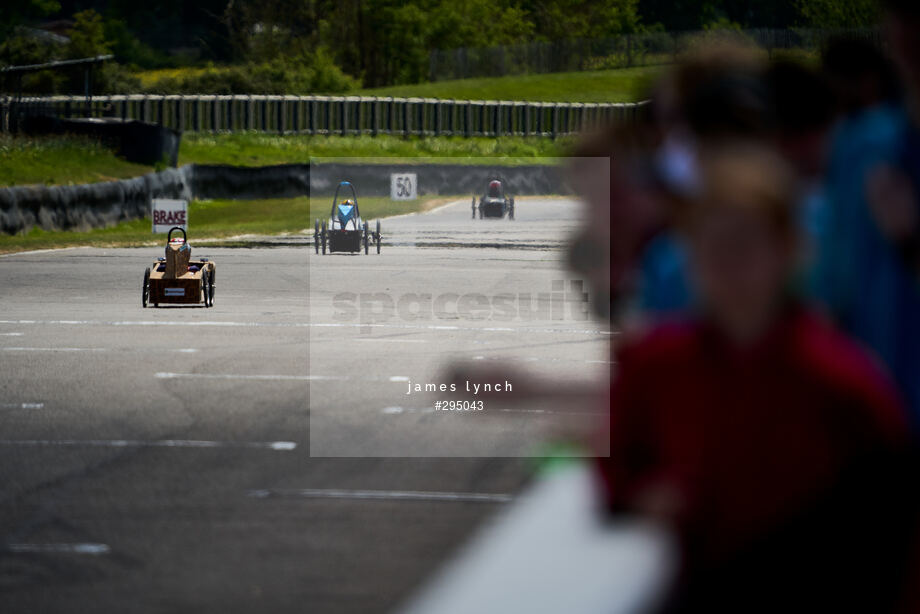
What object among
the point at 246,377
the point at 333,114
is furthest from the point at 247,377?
the point at 333,114

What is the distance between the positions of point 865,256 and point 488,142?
74.9 metres

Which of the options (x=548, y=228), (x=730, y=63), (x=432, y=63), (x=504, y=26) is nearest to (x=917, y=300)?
(x=730, y=63)

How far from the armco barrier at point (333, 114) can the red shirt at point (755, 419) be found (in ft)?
191

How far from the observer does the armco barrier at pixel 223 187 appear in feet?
114

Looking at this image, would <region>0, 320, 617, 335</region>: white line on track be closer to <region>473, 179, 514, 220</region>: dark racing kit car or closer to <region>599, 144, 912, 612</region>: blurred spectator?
<region>599, 144, 912, 612</region>: blurred spectator

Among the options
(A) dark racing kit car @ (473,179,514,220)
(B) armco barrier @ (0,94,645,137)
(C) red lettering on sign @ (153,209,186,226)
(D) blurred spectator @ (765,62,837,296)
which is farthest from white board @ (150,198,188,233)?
(B) armco barrier @ (0,94,645,137)

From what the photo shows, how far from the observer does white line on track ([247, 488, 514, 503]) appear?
29.4 feet

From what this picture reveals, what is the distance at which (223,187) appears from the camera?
50719 millimetres

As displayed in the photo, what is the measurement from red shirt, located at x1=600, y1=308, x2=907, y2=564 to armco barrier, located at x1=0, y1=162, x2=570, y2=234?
98.0 feet

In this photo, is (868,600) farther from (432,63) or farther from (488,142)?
(432,63)

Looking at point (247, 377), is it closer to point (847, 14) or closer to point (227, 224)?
point (227, 224)

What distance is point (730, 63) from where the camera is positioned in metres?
1.80

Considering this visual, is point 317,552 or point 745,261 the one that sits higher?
point 745,261

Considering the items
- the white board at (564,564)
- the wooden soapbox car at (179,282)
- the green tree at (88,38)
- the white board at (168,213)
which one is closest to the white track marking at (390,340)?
the wooden soapbox car at (179,282)
